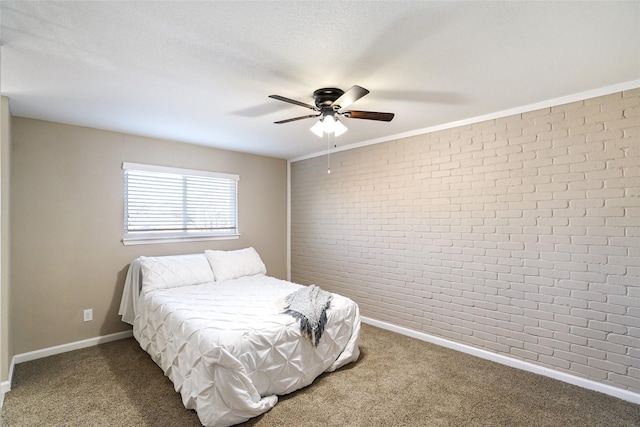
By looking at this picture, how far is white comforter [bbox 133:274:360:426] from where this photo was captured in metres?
2.04

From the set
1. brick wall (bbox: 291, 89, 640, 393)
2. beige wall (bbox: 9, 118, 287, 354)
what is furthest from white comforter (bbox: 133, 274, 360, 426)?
brick wall (bbox: 291, 89, 640, 393)

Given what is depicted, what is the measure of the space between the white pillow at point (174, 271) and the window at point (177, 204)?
458 mm

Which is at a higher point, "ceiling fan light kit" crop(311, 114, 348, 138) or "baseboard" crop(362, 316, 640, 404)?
"ceiling fan light kit" crop(311, 114, 348, 138)

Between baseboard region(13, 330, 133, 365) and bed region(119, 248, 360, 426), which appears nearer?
bed region(119, 248, 360, 426)

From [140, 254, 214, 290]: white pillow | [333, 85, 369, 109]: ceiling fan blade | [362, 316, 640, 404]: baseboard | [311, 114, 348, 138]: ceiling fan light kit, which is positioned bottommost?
[362, 316, 640, 404]: baseboard

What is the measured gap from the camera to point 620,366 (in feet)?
7.82

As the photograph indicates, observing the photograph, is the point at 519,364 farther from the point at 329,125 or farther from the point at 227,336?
the point at 329,125

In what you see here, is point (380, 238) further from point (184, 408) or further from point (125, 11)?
point (125, 11)

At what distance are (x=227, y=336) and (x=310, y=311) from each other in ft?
2.41

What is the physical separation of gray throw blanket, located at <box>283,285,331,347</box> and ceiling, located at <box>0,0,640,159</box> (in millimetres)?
1767

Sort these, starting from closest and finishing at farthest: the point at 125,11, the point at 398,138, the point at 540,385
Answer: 1. the point at 125,11
2. the point at 540,385
3. the point at 398,138

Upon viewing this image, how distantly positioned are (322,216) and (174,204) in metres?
2.08

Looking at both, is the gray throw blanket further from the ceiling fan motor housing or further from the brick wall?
the ceiling fan motor housing

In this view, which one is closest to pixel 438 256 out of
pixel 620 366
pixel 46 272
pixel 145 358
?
pixel 620 366
